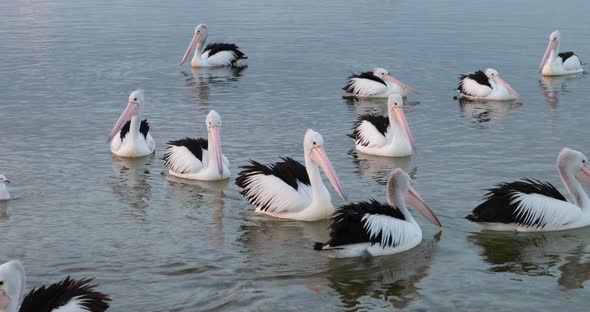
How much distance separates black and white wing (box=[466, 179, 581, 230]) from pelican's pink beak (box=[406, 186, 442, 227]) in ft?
0.92

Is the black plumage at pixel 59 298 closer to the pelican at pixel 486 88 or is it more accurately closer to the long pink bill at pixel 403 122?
the long pink bill at pixel 403 122

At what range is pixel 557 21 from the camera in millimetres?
22281

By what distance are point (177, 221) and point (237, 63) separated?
369 inches

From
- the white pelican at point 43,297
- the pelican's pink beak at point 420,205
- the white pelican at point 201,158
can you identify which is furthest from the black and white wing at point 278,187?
the white pelican at point 43,297

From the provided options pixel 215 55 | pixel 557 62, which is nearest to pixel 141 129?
pixel 215 55

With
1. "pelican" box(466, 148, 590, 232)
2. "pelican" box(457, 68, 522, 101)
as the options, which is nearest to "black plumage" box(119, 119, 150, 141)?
"pelican" box(466, 148, 590, 232)

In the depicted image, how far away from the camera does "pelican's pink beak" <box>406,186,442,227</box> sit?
762 centimetres

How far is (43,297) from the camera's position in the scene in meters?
5.29

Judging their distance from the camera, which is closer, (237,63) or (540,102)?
(540,102)

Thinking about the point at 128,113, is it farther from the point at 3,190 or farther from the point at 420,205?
the point at 420,205

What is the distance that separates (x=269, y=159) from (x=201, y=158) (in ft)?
2.76

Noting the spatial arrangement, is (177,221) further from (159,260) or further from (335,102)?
(335,102)

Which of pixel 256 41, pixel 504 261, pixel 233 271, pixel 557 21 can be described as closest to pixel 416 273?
pixel 504 261

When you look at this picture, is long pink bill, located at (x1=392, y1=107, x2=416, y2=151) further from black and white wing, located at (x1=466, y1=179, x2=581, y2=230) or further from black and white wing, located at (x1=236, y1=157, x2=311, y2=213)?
black and white wing, located at (x1=466, y1=179, x2=581, y2=230)
